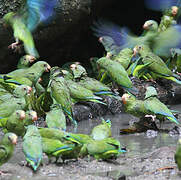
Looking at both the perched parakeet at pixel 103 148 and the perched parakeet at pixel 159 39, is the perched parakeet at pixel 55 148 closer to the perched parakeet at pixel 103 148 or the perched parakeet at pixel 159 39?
the perched parakeet at pixel 103 148

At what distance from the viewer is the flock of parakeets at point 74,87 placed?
14.1 feet

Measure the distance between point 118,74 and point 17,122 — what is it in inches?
96.5

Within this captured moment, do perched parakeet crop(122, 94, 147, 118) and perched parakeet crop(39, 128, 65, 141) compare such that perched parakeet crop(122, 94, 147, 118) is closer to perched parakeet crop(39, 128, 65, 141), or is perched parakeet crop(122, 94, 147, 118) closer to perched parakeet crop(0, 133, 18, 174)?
perched parakeet crop(39, 128, 65, 141)

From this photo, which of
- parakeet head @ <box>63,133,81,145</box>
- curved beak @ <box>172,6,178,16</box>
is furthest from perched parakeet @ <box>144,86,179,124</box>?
curved beak @ <box>172,6,178,16</box>

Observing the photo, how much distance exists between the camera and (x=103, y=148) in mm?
4309

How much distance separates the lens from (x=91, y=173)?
4125mm

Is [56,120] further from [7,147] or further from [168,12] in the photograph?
[168,12]

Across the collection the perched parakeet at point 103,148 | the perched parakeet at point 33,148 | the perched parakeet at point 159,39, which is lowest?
the perched parakeet at point 159,39

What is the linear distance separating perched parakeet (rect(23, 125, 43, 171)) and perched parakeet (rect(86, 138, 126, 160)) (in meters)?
0.52

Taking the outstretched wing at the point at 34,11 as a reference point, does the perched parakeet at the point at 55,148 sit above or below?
below

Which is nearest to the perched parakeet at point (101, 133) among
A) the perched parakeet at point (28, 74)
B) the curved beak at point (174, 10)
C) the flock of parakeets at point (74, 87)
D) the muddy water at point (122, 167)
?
the flock of parakeets at point (74, 87)

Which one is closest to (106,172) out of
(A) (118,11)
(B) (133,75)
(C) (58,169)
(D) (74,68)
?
(C) (58,169)

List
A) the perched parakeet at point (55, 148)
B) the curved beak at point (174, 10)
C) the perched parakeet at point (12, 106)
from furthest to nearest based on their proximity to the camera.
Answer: the curved beak at point (174, 10)
the perched parakeet at point (12, 106)
the perched parakeet at point (55, 148)

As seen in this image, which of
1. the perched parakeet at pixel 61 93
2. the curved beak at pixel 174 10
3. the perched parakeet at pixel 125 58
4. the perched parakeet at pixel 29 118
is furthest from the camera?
the curved beak at pixel 174 10
